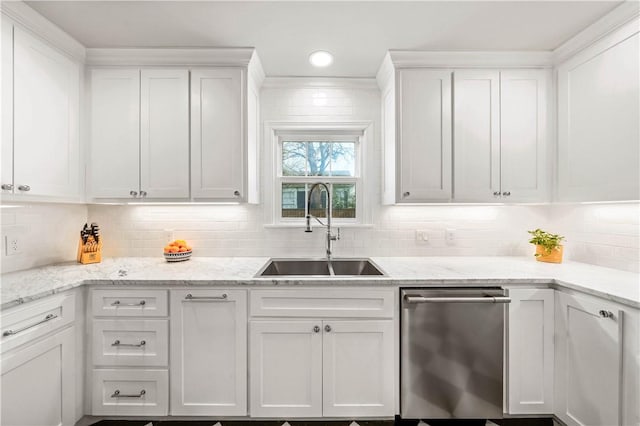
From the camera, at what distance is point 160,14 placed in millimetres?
1759

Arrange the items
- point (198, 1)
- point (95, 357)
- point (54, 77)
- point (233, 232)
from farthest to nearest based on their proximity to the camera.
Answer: point (233, 232), point (54, 77), point (95, 357), point (198, 1)

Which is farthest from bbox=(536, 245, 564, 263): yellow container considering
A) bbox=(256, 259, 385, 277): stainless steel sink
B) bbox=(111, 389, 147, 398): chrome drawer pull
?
bbox=(111, 389, 147, 398): chrome drawer pull

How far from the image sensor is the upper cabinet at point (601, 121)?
169 cm

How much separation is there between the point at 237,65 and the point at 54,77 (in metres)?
A: 1.16

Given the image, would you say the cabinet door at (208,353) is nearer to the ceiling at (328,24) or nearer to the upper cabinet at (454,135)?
the upper cabinet at (454,135)

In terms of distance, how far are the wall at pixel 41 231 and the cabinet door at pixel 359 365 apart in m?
2.05

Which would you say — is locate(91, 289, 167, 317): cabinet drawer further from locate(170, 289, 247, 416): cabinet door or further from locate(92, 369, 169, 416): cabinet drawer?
locate(92, 369, 169, 416): cabinet drawer

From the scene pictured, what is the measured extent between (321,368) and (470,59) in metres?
2.36

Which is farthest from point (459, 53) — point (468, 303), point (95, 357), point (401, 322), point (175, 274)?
point (95, 357)

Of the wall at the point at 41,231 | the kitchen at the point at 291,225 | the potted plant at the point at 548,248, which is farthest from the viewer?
the potted plant at the point at 548,248

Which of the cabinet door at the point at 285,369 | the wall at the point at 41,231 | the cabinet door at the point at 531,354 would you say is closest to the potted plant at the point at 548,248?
the cabinet door at the point at 531,354

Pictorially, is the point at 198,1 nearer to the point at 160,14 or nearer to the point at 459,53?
the point at 160,14

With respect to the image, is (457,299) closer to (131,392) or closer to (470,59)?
(470,59)

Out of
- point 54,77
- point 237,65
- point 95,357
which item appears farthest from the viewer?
point 237,65
